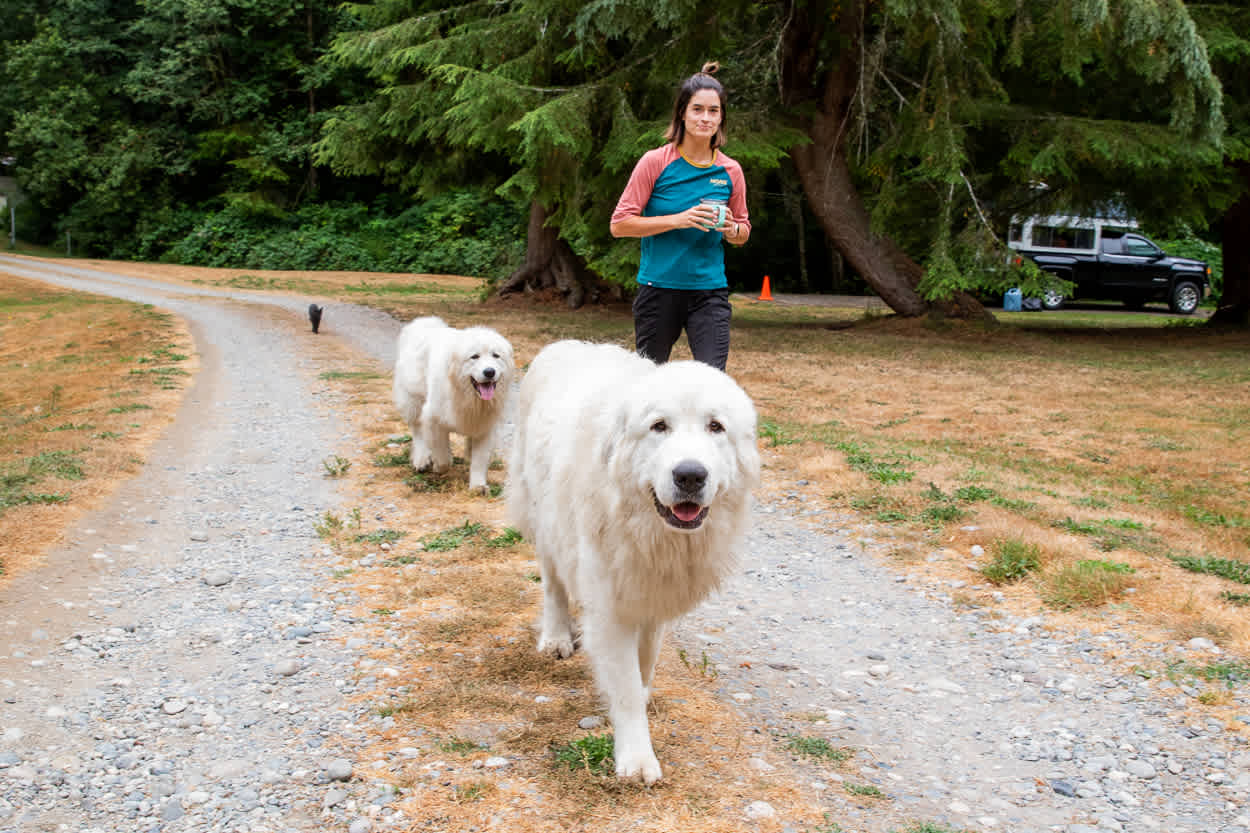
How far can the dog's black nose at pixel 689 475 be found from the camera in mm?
2748

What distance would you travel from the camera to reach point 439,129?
55.1ft

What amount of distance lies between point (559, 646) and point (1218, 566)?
3.42 metres

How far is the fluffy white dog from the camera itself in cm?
635

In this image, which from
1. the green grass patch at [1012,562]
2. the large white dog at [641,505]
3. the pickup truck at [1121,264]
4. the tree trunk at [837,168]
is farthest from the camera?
the pickup truck at [1121,264]

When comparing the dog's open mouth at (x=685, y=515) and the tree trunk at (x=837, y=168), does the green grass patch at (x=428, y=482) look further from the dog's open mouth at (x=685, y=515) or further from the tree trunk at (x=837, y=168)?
the tree trunk at (x=837, y=168)

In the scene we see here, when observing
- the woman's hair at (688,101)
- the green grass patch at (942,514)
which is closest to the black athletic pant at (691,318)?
the woman's hair at (688,101)

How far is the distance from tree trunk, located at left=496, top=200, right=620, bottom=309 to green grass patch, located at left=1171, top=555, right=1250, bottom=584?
15.9m

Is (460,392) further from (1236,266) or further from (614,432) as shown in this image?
(1236,266)

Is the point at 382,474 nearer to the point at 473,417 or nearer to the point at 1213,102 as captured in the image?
the point at 473,417

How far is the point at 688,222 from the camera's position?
416cm

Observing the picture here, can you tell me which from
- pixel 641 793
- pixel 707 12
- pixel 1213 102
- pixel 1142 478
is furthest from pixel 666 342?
pixel 1213 102

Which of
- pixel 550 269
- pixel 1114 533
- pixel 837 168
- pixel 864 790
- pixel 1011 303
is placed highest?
pixel 837 168

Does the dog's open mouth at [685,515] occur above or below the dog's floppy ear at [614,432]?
below

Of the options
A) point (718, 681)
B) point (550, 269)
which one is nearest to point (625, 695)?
point (718, 681)
